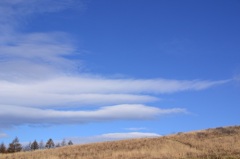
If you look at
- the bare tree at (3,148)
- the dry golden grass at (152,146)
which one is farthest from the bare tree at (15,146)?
the dry golden grass at (152,146)

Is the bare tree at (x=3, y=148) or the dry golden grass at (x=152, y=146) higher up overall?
the bare tree at (x=3, y=148)

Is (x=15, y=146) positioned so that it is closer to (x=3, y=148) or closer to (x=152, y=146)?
(x=3, y=148)

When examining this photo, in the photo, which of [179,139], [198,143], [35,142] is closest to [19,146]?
[35,142]

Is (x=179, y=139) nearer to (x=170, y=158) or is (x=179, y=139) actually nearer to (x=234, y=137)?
(x=234, y=137)

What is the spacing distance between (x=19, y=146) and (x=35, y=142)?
12.7 meters

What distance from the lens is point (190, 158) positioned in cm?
2966

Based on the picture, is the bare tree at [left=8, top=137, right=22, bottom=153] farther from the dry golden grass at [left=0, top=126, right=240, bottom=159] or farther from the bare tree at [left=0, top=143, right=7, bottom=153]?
the dry golden grass at [left=0, top=126, right=240, bottom=159]

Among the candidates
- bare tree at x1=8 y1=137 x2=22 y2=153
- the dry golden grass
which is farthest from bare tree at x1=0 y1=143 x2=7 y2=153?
the dry golden grass

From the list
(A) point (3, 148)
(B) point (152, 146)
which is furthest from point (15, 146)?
(B) point (152, 146)

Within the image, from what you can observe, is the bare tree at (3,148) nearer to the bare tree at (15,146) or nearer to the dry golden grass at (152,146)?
the bare tree at (15,146)

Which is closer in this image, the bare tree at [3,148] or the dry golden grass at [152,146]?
the dry golden grass at [152,146]

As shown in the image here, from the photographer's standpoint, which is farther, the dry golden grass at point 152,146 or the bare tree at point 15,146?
the bare tree at point 15,146

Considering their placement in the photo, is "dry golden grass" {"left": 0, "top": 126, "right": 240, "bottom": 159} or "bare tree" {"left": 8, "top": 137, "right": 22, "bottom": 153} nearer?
"dry golden grass" {"left": 0, "top": 126, "right": 240, "bottom": 159}

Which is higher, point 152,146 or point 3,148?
point 3,148
